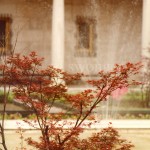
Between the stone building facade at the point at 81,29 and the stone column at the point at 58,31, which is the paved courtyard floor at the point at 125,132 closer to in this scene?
the stone column at the point at 58,31

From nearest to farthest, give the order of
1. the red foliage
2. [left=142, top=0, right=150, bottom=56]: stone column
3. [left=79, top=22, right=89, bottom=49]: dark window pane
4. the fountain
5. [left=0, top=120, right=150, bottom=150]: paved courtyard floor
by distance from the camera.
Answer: the red foliage → [left=0, top=120, right=150, bottom=150]: paved courtyard floor → [left=142, top=0, right=150, bottom=56]: stone column → the fountain → [left=79, top=22, right=89, bottom=49]: dark window pane

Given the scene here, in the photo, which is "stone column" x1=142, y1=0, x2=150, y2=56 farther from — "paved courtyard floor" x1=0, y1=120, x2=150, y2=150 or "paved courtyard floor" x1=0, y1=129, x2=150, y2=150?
"paved courtyard floor" x1=0, y1=129, x2=150, y2=150

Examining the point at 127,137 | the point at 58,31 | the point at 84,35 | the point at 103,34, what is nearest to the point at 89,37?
the point at 84,35

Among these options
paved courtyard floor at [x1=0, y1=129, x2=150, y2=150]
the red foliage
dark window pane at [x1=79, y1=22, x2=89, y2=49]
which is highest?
dark window pane at [x1=79, y1=22, x2=89, y2=49]

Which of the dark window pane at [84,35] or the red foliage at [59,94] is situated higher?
the dark window pane at [84,35]

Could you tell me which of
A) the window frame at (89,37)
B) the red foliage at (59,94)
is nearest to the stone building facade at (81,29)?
the window frame at (89,37)

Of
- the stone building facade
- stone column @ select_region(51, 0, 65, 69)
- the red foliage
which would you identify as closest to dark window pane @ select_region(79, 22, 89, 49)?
the stone building facade

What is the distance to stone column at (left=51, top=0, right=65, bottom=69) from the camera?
64.5 feet

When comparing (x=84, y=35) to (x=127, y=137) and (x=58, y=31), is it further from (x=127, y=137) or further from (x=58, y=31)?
(x=127, y=137)

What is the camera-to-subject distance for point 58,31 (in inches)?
777

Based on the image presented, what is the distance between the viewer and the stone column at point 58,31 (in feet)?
64.5

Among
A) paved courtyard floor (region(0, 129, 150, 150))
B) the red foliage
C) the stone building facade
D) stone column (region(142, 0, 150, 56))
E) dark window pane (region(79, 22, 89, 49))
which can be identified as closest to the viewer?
the red foliage

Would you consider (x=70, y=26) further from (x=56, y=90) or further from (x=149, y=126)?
(x=56, y=90)

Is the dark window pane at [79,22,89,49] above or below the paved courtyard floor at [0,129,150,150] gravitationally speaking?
above
